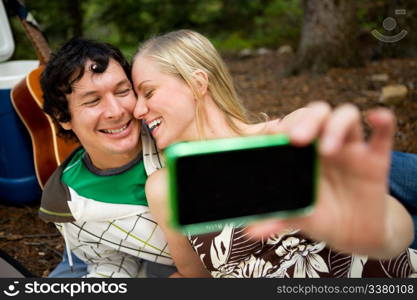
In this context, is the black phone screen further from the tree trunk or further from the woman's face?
the tree trunk

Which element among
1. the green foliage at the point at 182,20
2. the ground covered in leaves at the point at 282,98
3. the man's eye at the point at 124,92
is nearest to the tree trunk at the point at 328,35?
the ground covered in leaves at the point at 282,98

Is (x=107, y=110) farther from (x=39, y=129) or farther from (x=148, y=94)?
(x=39, y=129)

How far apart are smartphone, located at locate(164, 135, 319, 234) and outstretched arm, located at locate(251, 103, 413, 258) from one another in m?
0.03

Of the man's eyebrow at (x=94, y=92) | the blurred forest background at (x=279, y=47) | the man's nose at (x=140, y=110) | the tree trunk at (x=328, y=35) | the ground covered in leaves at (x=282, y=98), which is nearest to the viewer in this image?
the man's nose at (x=140, y=110)

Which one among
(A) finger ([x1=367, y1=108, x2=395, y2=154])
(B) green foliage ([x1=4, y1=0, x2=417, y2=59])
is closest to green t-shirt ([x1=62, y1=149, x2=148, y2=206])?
(A) finger ([x1=367, y1=108, x2=395, y2=154])

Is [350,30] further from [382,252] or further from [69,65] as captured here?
[382,252]

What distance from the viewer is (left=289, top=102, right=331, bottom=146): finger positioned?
747 mm

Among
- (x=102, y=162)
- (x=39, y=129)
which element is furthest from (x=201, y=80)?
(x=39, y=129)

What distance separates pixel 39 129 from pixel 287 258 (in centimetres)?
178

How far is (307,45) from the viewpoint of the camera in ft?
16.3

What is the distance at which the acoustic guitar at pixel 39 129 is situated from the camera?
267 cm

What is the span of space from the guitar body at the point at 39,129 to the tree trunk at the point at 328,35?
3.00 m

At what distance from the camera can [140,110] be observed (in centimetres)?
168

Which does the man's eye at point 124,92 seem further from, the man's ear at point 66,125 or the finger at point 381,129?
the finger at point 381,129
